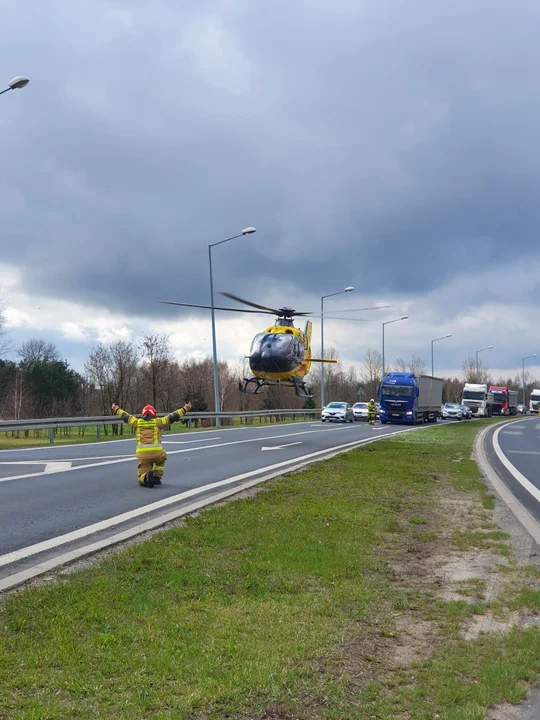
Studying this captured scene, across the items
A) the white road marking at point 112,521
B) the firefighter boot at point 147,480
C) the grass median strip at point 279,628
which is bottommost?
the grass median strip at point 279,628

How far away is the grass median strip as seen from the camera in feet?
12.5

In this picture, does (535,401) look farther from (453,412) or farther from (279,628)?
(279,628)

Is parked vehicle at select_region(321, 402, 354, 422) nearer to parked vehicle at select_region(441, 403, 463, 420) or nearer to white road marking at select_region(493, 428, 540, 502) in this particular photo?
parked vehicle at select_region(441, 403, 463, 420)

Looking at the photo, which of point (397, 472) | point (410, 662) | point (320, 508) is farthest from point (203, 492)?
point (410, 662)

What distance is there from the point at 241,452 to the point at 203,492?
801 centimetres

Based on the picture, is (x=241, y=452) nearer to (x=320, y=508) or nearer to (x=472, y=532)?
(x=320, y=508)

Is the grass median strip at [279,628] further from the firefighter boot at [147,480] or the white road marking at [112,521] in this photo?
the firefighter boot at [147,480]

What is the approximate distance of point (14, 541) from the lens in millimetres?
7684

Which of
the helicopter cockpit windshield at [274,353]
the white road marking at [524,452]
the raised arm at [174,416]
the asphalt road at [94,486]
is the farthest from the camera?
the helicopter cockpit windshield at [274,353]

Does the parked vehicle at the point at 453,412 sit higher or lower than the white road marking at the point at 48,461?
lower

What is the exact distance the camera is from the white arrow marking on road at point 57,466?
14.5 m

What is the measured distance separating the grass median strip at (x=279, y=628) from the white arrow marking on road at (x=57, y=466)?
6.51 metres

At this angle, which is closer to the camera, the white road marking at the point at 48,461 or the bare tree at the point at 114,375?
the white road marking at the point at 48,461

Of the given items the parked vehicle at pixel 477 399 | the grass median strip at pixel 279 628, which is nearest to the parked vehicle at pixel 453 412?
the parked vehicle at pixel 477 399
